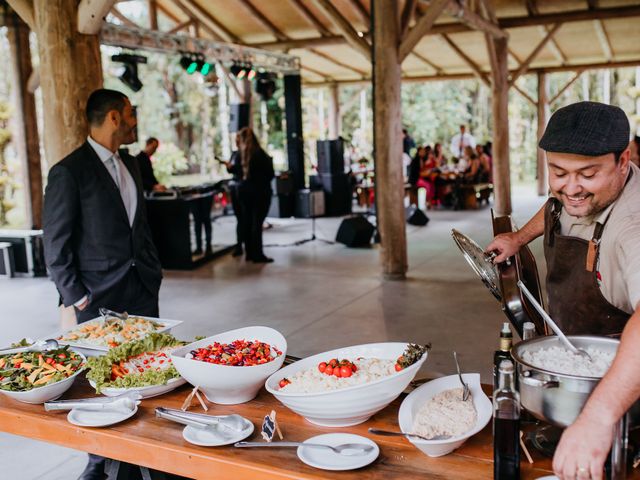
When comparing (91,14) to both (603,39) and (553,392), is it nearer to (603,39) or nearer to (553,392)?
(553,392)

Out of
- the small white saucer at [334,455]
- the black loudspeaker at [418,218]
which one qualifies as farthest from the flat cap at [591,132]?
the black loudspeaker at [418,218]

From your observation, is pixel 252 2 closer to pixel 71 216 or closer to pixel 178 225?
pixel 178 225

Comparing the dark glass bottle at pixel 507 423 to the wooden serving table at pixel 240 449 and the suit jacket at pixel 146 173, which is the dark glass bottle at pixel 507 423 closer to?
the wooden serving table at pixel 240 449

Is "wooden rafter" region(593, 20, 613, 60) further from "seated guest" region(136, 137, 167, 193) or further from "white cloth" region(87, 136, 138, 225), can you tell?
"white cloth" region(87, 136, 138, 225)

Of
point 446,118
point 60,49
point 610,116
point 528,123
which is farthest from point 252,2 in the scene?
point 528,123

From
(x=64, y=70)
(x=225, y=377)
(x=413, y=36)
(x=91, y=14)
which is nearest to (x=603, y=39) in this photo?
(x=413, y=36)

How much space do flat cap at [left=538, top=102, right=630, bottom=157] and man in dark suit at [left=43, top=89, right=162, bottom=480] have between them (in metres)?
2.06

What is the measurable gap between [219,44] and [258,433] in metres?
9.46

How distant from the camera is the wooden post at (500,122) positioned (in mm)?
11711

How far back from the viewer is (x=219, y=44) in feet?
34.4

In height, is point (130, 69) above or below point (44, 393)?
above

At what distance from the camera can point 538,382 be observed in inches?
55.5

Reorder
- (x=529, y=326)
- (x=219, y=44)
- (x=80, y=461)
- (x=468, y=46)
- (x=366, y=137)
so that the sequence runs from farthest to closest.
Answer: (x=366, y=137) → (x=468, y=46) → (x=219, y=44) → (x=80, y=461) → (x=529, y=326)

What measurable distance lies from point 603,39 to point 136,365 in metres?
12.7
